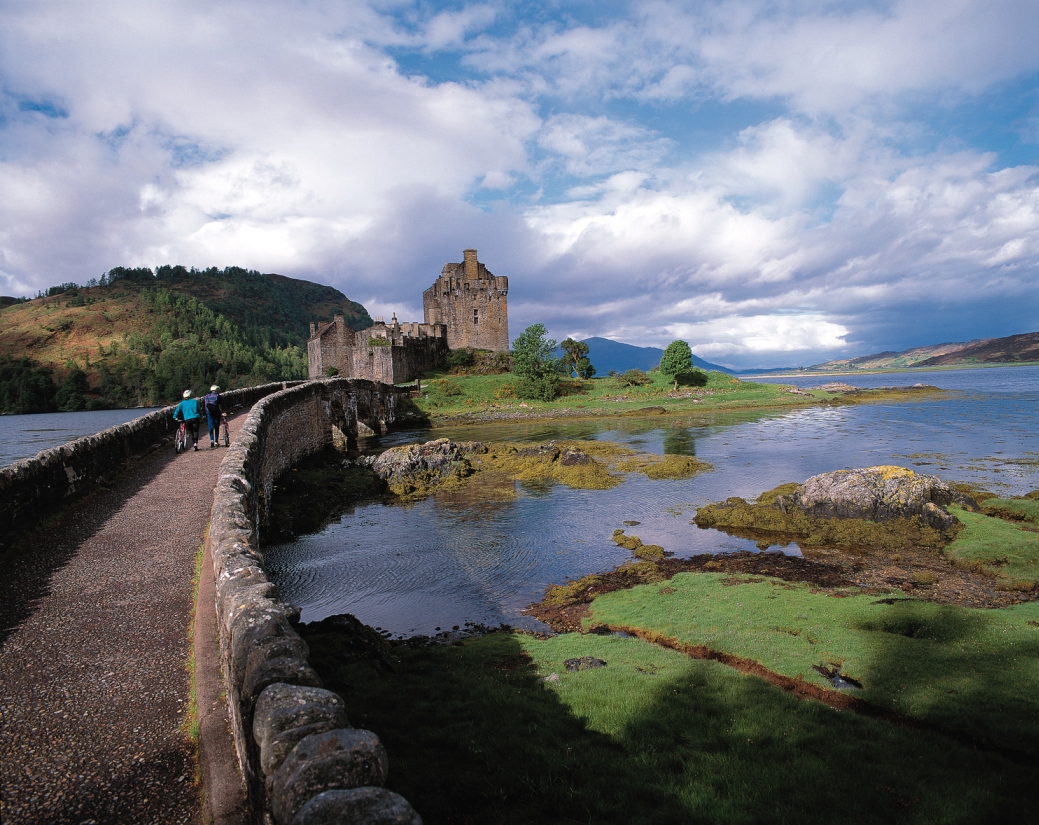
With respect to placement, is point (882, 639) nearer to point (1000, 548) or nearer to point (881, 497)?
point (1000, 548)

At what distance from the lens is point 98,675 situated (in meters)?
5.21

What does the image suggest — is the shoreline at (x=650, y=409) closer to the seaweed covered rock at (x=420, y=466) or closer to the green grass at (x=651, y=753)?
the seaweed covered rock at (x=420, y=466)

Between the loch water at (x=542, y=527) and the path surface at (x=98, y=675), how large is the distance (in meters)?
4.31

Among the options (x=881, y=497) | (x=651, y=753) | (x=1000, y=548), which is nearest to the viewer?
(x=651, y=753)

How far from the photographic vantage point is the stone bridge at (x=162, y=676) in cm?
299

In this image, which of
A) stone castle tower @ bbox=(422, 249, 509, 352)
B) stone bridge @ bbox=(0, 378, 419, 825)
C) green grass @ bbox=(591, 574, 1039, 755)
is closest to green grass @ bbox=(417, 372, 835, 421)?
stone castle tower @ bbox=(422, 249, 509, 352)

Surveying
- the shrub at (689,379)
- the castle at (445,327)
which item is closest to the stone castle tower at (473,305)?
the castle at (445,327)

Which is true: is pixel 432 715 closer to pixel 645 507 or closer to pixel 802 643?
pixel 802 643

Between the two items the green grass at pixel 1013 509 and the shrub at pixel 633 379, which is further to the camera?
the shrub at pixel 633 379

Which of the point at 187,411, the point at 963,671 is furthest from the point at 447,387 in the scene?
the point at 963,671

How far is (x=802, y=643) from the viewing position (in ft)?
28.2

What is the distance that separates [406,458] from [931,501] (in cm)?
1872

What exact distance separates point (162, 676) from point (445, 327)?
2710 inches

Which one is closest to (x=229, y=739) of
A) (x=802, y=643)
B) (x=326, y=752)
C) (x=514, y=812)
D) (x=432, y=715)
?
(x=326, y=752)
